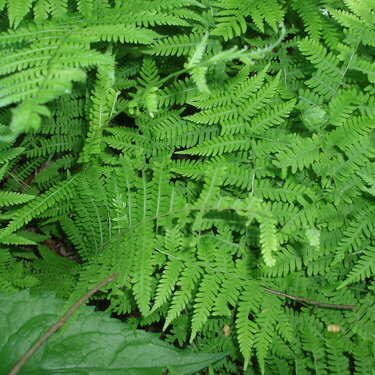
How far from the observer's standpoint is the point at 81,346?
6.83 feet

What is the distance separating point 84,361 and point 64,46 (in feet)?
4.93

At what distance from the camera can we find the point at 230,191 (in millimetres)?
2609

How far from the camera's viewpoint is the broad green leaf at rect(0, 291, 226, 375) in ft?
6.65

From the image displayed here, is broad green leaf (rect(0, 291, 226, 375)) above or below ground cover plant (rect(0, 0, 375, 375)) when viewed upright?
below

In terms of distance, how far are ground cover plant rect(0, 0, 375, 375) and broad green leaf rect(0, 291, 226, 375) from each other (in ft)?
0.06

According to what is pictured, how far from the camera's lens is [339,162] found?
2.23 metres

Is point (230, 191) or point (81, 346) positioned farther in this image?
point (230, 191)

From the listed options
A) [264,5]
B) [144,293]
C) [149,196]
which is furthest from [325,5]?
[144,293]

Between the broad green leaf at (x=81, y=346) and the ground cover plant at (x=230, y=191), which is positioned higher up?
the ground cover plant at (x=230, y=191)

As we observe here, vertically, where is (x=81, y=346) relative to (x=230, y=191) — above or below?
below

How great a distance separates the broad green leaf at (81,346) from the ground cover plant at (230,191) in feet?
0.06

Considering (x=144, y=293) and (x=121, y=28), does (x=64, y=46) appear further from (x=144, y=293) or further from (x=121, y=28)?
(x=144, y=293)

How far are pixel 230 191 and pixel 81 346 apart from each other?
1.23 m

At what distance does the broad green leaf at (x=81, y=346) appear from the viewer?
203 centimetres
